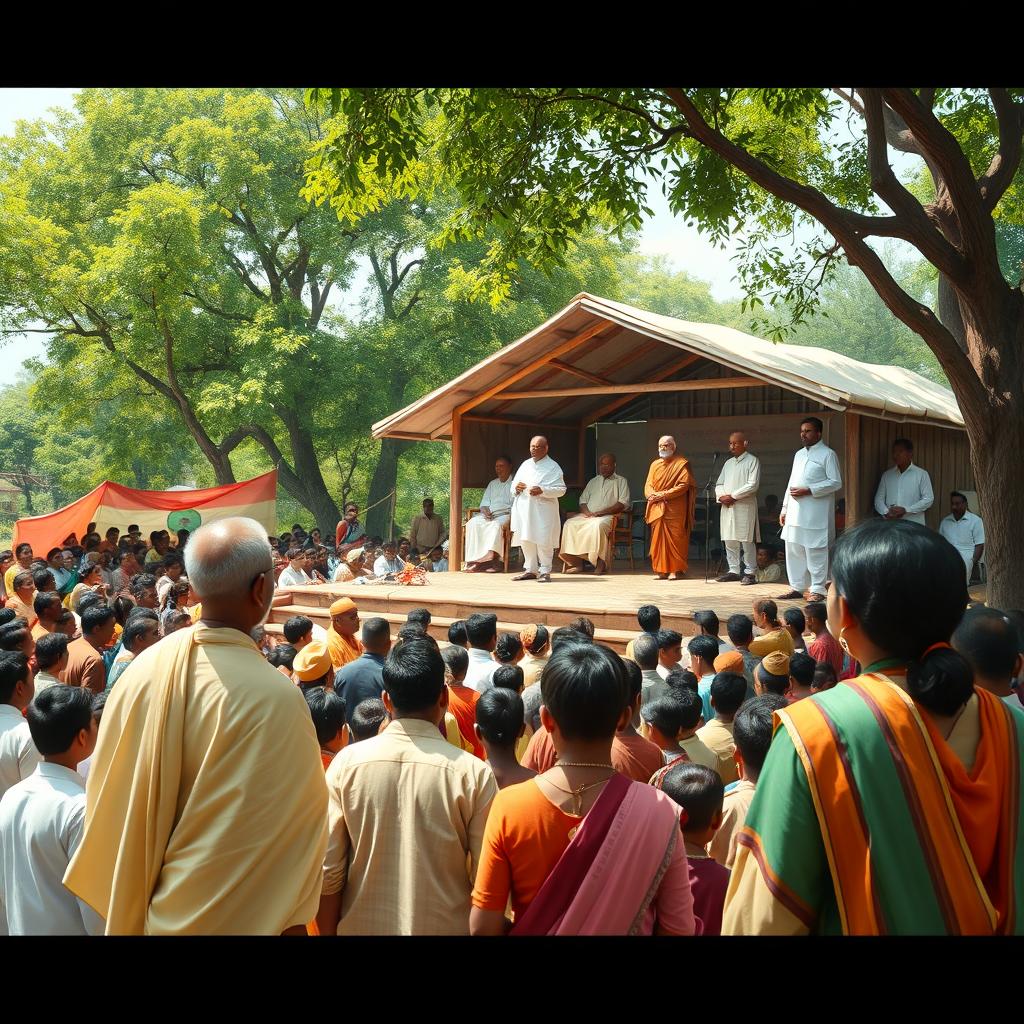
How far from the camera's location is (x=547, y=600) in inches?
431

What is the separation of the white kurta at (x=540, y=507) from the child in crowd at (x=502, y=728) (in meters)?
9.84

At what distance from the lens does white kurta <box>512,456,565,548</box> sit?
13383 mm

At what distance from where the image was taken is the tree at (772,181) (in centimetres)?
793

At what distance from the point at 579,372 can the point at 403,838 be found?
39.3ft

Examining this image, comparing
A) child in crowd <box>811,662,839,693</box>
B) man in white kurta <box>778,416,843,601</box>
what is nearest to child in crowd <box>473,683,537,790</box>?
child in crowd <box>811,662,839,693</box>

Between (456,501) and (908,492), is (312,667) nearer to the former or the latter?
(908,492)

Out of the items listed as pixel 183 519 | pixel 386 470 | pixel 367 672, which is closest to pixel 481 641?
pixel 367 672

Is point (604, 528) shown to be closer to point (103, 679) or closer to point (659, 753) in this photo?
point (103, 679)

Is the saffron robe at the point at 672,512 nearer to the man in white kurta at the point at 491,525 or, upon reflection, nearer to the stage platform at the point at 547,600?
the stage platform at the point at 547,600

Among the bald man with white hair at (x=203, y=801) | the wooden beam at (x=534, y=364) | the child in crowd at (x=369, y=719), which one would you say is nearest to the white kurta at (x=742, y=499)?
the wooden beam at (x=534, y=364)

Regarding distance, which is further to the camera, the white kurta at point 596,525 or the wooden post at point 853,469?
the white kurta at point 596,525

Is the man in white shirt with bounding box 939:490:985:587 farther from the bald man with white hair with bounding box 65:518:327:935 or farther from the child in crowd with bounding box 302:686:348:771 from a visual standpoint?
the bald man with white hair with bounding box 65:518:327:935

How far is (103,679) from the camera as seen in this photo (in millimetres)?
5902

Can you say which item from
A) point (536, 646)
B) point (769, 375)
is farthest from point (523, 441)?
point (536, 646)
